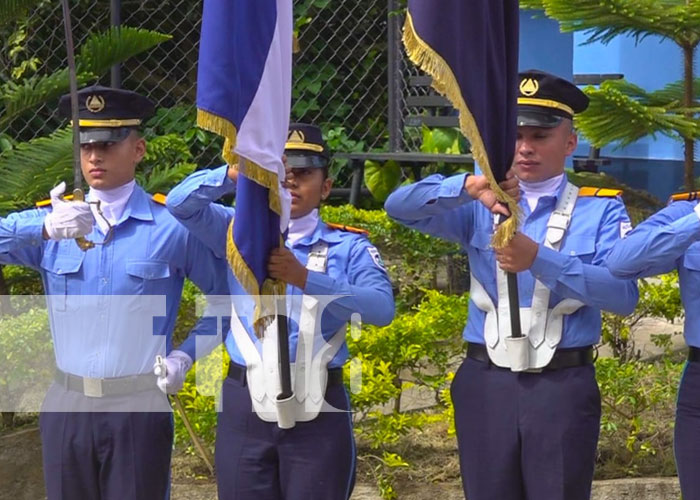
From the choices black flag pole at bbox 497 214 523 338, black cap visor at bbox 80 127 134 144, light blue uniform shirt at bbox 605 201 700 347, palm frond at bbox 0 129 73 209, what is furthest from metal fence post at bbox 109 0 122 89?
light blue uniform shirt at bbox 605 201 700 347

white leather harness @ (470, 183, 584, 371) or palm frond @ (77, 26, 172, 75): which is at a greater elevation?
palm frond @ (77, 26, 172, 75)

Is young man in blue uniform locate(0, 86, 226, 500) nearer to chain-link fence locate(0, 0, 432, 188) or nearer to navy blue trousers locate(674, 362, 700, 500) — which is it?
navy blue trousers locate(674, 362, 700, 500)

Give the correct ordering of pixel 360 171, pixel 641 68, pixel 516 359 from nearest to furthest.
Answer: pixel 516 359 → pixel 641 68 → pixel 360 171

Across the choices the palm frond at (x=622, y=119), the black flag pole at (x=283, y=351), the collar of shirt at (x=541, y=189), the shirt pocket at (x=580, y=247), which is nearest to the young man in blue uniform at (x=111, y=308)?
the black flag pole at (x=283, y=351)

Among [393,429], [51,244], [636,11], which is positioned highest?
[636,11]

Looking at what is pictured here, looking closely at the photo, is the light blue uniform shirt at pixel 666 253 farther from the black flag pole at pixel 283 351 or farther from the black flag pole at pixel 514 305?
the black flag pole at pixel 283 351

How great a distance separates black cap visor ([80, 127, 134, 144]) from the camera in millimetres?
4828

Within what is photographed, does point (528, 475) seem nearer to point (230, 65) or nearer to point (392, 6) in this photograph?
point (230, 65)

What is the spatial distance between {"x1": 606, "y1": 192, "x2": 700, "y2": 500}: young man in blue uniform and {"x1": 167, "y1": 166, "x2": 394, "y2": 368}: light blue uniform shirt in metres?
0.83

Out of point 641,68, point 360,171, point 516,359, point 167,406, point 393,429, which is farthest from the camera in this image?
point 360,171

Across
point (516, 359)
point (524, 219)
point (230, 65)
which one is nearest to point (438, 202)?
point (524, 219)

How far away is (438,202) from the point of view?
179 inches

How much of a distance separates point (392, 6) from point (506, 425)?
15.6 feet

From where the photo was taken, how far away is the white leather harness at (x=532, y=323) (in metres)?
4.49
